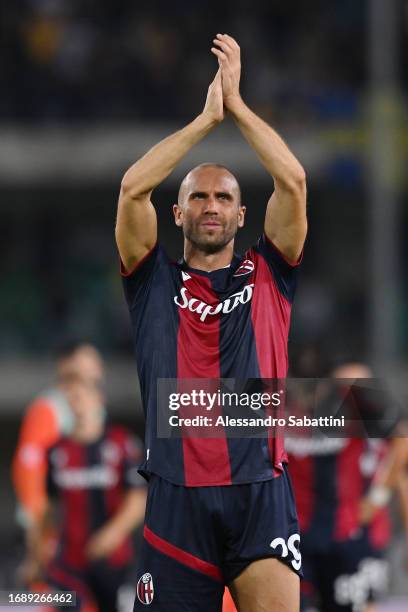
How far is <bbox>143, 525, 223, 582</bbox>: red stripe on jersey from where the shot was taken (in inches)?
190

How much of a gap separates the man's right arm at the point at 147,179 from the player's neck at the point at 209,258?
16cm

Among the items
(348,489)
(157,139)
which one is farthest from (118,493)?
(157,139)

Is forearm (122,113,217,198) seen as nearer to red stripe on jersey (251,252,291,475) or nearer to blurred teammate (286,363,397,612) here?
red stripe on jersey (251,252,291,475)

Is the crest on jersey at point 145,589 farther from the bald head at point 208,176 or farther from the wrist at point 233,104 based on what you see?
the wrist at point 233,104

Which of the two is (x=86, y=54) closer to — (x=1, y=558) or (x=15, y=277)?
(x=15, y=277)

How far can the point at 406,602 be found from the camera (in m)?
10.5

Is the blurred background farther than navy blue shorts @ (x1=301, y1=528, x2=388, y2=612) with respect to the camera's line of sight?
Yes

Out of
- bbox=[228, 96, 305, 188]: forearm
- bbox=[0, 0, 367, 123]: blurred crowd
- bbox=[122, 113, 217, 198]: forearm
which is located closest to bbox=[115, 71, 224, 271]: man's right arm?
bbox=[122, 113, 217, 198]: forearm

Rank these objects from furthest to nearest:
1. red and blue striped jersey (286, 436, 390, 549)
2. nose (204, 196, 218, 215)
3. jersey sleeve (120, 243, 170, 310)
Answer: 1. red and blue striped jersey (286, 436, 390, 549)
2. jersey sleeve (120, 243, 170, 310)
3. nose (204, 196, 218, 215)

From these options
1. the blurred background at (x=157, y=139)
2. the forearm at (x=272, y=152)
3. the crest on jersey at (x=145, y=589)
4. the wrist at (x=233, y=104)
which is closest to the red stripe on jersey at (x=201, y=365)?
the crest on jersey at (x=145, y=589)

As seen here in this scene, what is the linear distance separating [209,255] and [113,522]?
3727 mm

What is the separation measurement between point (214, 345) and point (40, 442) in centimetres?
411

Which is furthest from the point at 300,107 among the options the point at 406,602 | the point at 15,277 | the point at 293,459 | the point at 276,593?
the point at 276,593

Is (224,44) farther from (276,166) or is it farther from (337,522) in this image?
(337,522)
